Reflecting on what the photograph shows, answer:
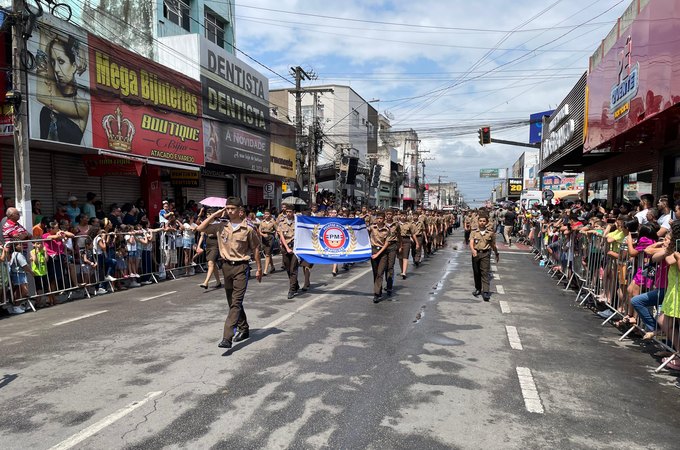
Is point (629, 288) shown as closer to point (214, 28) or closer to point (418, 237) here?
point (418, 237)


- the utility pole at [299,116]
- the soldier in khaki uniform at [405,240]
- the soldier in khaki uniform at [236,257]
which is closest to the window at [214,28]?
the utility pole at [299,116]

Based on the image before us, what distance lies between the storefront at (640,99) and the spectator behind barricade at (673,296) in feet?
11.0

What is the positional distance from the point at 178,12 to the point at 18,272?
63.1ft

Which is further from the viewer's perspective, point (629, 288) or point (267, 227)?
point (267, 227)

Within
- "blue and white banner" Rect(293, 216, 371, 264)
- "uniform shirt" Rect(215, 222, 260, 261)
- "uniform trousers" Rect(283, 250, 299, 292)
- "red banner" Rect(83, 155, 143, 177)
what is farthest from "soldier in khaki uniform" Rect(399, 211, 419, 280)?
"red banner" Rect(83, 155, 143, 177)

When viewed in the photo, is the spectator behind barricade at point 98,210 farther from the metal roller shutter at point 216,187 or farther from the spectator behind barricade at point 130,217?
the metal roller shutter at point 216,187

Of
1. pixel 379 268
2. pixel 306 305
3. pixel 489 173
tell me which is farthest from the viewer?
pixel 489 173

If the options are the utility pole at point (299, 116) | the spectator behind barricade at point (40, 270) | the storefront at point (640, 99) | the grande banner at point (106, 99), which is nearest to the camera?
the storefront at point (640, 99)

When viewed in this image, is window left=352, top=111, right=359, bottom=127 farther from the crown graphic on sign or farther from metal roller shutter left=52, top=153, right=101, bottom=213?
metal roller shutter left=52, top=153, right=101, bottom=213

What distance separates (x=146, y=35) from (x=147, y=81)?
6.73m

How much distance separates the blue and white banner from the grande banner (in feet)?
24.3

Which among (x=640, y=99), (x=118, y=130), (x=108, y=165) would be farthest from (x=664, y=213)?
(x=108, y=165)

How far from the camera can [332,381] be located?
4.86 m

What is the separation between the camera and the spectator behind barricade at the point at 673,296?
538 cm
